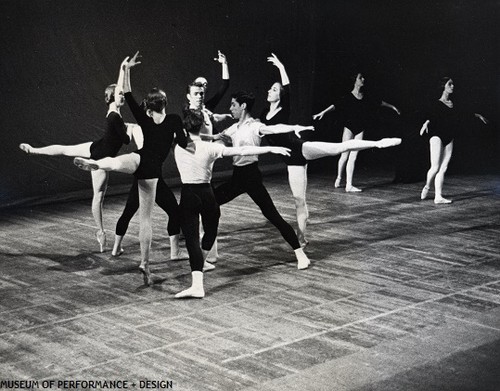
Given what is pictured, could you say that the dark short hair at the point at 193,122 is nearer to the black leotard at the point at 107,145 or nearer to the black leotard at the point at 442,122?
the black leotard at the point at 107,145

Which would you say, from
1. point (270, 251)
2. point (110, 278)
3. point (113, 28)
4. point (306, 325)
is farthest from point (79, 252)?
point (113, 28)

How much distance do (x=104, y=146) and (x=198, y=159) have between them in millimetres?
1454

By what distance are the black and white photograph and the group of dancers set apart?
2cm

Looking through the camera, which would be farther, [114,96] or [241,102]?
[114,96]

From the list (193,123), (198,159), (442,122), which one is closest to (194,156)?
(198,159)

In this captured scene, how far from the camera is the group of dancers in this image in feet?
21.2

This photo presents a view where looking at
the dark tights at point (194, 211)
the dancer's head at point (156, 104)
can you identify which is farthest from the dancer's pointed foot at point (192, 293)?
the dancer's head at point (156, 104)

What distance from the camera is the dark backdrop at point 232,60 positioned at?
34.9 feet

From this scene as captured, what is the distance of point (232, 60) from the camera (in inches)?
499

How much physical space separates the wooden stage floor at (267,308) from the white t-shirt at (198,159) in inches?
35.4

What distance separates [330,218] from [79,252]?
3.01m

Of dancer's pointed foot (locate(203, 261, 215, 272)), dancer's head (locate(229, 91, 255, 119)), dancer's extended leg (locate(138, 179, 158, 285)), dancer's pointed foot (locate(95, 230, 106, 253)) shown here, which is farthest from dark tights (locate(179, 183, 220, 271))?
dancer's pointed foot (locate(95, 230, 106, 253))

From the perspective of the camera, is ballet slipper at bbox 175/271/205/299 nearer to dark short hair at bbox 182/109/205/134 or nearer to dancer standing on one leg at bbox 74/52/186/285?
dancer standing on one leg at bbox 74/52/186/285

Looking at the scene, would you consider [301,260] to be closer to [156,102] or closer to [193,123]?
[193,123]
